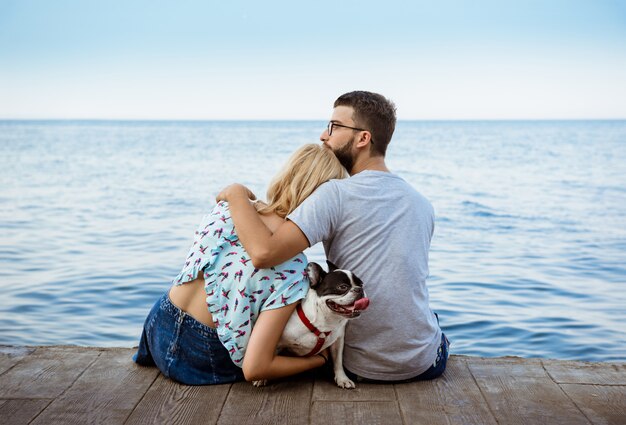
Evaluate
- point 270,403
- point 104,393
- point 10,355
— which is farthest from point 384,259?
point 10,355

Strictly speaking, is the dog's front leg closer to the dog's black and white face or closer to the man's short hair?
the dog's black and white face

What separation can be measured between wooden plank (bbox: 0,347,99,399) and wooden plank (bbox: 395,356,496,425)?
1.65 meters

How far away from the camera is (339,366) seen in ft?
11.0

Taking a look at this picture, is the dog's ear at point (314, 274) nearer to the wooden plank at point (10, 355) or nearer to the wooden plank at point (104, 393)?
the wooden plank at point (104, 393)

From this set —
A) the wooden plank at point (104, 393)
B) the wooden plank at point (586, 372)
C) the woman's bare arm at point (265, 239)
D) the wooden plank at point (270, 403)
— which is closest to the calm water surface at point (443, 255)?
the wooden plank at point (586, 372)

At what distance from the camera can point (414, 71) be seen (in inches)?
2178

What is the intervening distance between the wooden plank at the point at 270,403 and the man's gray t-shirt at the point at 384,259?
35cm

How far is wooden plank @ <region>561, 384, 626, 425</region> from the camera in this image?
9.82ft

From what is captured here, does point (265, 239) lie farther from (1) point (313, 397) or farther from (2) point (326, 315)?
(1) point (313, 397)

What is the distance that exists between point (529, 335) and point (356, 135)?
13.2ft

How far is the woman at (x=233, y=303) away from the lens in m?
3.14

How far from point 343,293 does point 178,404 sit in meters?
0.90

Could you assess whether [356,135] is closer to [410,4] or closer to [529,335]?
[529,335]

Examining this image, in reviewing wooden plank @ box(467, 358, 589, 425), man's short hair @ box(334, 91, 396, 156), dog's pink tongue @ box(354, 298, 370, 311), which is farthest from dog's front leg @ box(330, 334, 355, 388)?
man's short hair @ box(334, 91, 396, 156)
